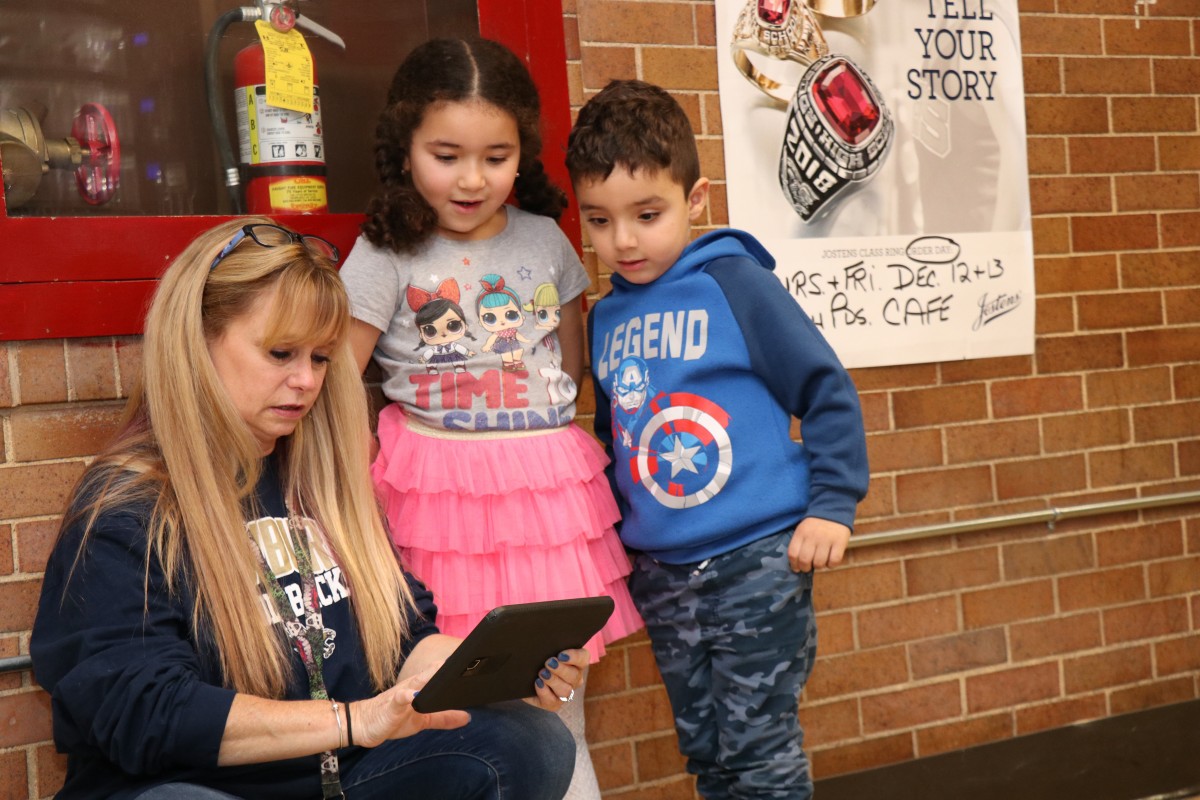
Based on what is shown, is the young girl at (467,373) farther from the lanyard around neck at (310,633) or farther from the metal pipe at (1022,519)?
the metal pipe at (1022,519)

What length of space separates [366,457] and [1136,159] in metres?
2.37

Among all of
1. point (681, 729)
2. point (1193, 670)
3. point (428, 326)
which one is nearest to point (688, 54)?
point (428, 326)

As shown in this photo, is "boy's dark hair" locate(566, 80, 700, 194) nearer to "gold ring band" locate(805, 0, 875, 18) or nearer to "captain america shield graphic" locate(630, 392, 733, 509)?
"captain america shield graphic" locate(630, 392, 733, 509)

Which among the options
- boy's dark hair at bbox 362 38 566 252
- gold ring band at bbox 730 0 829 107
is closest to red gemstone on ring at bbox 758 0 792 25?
gold ring band at bbox 730 0 829 107

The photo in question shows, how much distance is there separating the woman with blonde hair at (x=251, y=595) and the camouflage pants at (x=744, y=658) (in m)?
0.36

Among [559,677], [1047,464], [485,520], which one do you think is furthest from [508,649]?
[1047,464]

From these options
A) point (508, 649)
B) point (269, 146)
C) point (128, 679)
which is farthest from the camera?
point (269, 146)

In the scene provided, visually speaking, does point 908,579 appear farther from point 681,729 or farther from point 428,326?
point 428,326

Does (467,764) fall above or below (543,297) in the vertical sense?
below

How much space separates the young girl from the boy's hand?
0.38 metres

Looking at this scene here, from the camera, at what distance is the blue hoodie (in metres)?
2.14

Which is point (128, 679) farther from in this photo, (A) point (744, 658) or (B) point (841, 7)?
(B) point (841, 7)

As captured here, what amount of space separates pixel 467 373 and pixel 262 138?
27.2 inches

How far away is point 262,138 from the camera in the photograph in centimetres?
241
